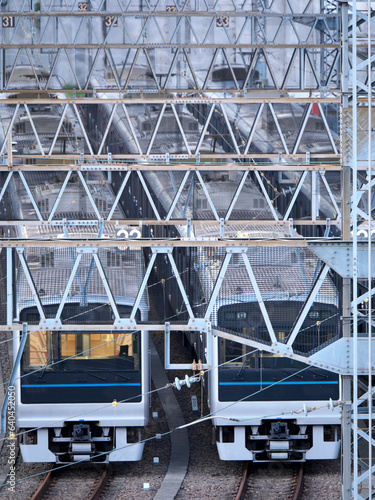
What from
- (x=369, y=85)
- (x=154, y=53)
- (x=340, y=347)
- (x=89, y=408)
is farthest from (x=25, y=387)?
(x=154, y=53)

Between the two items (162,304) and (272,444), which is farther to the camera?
(272,444)

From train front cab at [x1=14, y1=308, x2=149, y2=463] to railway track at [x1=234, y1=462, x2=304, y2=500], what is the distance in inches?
72.9

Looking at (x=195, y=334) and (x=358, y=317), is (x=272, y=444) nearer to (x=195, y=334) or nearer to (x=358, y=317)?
(x=195, y=334)

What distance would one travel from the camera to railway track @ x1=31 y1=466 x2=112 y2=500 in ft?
50.4

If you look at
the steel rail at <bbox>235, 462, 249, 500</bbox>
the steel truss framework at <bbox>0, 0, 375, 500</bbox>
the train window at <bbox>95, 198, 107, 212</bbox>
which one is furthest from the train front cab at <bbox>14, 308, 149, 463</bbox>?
the train window at <bbox>95, 198, 107, 212</bbox>

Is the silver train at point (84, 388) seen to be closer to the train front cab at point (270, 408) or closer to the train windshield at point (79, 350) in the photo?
the train windshield at point (79, 350)

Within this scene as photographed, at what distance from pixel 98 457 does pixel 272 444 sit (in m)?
2.78

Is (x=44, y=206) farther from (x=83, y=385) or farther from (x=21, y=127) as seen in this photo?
(x=83, y=385)

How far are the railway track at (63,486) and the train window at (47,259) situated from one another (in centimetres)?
312

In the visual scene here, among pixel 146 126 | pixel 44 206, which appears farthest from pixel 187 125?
pixel 44 206

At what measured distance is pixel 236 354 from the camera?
1535cm

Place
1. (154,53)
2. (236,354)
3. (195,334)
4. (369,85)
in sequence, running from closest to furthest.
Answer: (369,85) → (236,354) → (195,334) → (154,53)

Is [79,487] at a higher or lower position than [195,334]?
lower

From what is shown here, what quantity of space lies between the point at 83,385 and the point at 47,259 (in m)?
2.28
